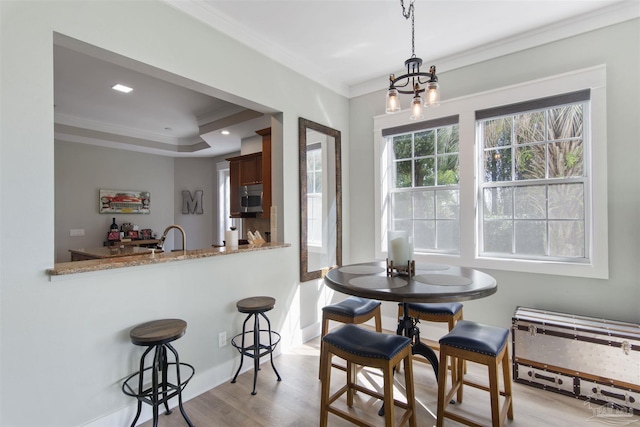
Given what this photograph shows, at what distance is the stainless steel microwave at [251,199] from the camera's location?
4781 mm

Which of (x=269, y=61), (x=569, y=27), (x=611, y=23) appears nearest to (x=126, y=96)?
(x=269, y=61)

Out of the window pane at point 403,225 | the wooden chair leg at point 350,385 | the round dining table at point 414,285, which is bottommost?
the wooden chair leg at point 350,385

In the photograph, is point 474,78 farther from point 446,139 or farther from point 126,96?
point 126,96

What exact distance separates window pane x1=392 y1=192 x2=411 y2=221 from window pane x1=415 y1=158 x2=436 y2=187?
0.20 meters

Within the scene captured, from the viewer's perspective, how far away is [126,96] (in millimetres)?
3922

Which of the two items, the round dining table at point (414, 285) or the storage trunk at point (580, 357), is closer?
the round dining table at point (414, 285)

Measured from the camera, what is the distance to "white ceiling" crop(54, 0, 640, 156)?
2.33 meters

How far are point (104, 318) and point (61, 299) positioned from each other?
0.83ft

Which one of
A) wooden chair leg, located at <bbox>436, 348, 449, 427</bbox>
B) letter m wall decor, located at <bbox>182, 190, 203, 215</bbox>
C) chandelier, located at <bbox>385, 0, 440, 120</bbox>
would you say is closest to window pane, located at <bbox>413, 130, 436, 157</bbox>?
chandelier, located at <bbox>385, 0, 440, 120</bbox>

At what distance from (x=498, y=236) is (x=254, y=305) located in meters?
2.36

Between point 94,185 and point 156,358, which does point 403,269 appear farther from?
point 94,185

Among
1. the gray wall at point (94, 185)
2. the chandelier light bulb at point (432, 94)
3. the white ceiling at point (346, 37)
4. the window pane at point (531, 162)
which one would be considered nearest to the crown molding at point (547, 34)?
the white ceiling at point (346, 37)

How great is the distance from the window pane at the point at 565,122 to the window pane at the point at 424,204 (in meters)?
1.16

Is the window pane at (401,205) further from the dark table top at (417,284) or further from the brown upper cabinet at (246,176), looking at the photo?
the brown upper cabinet at (246,176)
